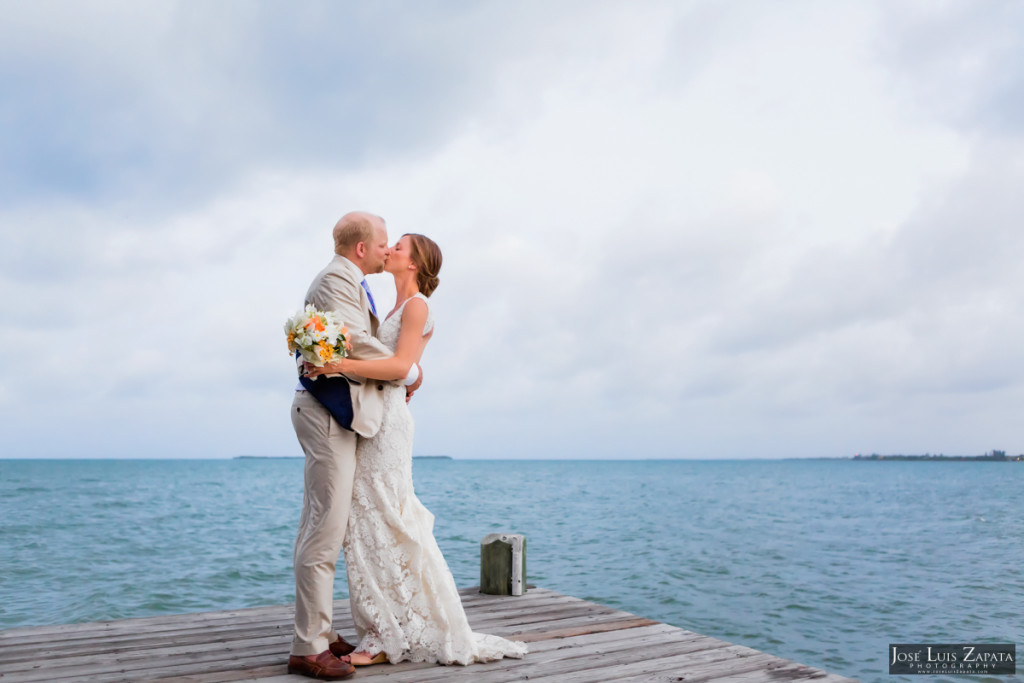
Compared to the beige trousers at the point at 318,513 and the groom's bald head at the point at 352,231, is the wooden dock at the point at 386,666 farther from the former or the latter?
the groom's bald head at the point at 352,231

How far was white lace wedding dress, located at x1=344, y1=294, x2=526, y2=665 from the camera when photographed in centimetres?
391

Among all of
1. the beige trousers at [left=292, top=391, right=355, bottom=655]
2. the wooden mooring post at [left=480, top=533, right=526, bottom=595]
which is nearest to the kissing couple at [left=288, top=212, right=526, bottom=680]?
the beige trousers at [left=292, top=391, right=355, bottom=655]

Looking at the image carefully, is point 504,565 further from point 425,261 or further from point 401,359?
point 425,261

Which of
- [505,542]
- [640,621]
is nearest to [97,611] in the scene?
[505,542]

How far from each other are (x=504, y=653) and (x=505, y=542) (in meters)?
1.79

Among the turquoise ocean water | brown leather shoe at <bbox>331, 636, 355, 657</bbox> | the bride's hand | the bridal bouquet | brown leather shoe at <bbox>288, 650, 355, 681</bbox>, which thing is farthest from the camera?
the turquoise ocean water

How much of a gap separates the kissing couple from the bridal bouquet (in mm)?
110

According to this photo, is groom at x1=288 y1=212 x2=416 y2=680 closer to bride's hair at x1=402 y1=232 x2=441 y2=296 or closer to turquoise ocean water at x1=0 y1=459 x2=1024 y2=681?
bride's hair at x1=402 y1=232 x2=441 y2=296

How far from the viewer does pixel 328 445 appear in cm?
374

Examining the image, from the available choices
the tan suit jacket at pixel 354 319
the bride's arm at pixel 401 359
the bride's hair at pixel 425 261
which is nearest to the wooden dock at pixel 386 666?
the tan suit jacket at pixel 354 319

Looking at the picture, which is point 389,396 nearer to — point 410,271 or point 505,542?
point 410,271

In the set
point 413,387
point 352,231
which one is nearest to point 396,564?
point 413,387

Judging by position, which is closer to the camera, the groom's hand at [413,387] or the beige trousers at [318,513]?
the beige trousers at [318,513]

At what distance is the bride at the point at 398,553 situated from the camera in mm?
3904
